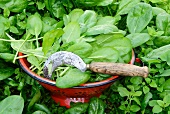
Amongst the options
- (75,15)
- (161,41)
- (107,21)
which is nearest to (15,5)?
(75,15)

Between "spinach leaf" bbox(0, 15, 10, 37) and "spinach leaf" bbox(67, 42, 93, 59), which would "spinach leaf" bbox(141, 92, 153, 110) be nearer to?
"spinach leaf" bbox(67, 42, 93, 59)

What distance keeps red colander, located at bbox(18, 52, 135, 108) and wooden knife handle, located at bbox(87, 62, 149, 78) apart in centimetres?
5

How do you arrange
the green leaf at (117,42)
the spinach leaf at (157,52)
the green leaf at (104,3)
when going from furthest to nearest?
the green leaf at (104,3)
the spinach leaf at (157,52)
the green leaf at (117,42)

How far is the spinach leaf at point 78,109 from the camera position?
1298 mm

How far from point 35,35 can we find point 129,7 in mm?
415

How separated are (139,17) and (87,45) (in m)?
0.33

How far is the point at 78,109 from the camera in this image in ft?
4.30

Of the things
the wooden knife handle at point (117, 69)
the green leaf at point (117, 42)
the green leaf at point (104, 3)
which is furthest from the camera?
the green leaf at point (104, 3)

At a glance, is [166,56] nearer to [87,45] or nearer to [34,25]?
[87,45]

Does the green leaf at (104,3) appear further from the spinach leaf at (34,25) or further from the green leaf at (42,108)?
the green leaf at (42,108)

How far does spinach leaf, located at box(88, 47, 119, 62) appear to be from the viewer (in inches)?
48.1

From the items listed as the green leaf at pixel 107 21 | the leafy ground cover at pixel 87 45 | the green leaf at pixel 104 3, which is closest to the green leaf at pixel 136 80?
the leafy ground cover at pixel 87 45

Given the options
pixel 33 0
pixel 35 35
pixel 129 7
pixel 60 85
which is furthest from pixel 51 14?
pixel 60 85

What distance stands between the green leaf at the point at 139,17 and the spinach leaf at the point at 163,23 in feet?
0.16
